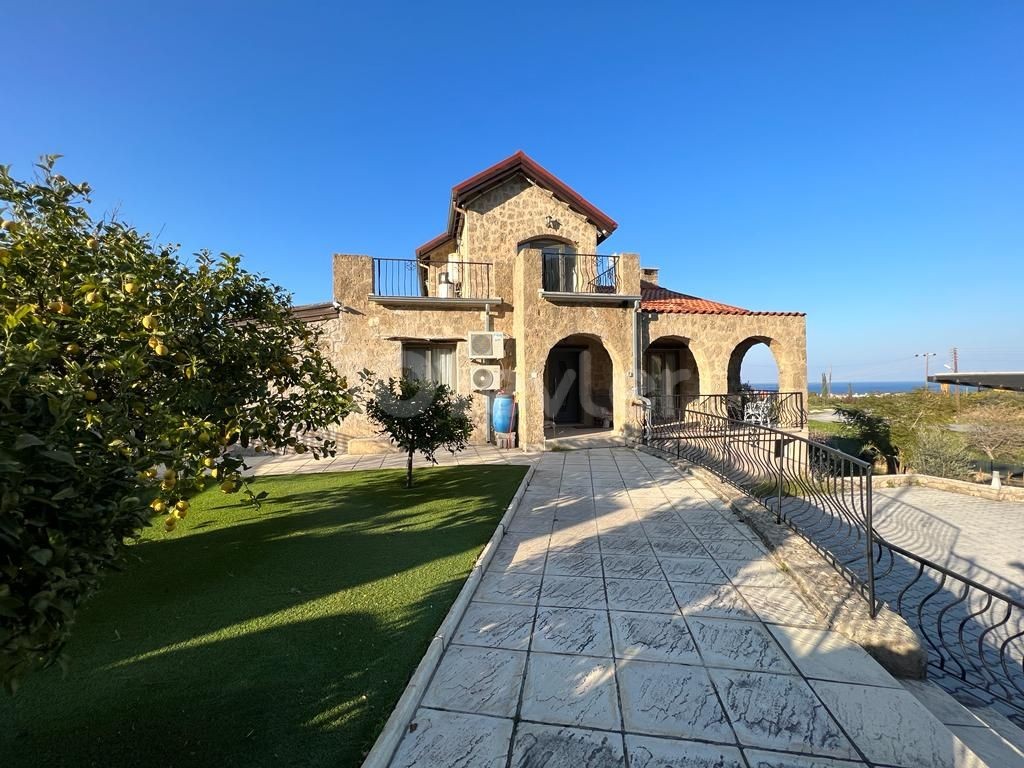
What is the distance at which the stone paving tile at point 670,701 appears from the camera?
2.19 meters

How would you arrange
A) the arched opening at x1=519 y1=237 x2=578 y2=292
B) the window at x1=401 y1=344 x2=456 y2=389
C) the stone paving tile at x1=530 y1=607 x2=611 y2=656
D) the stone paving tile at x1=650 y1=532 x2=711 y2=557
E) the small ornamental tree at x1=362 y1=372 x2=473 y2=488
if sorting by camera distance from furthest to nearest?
the arched opening at x1=519 y1=237 x2=578 y2=292 < the window at x1=401 y1=344 x2=456 y2=389 < the small ornamental tree at x1=362 y1=372 x2=473 y2=488 < the stone paving tile at x1=650 y1=532 x2=711 y2=557 < the stone paving tile at x1=530 y1=607 x2=611 y2=656

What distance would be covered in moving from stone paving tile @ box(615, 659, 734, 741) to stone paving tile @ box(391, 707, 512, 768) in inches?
27.0

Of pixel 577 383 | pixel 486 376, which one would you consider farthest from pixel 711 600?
pixel 577 383

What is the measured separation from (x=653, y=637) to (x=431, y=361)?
31.2 ft

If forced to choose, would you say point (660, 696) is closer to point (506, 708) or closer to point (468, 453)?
point (506, 708)

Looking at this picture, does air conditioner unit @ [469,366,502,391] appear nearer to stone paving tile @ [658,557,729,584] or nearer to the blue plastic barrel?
the blue plastic barrel

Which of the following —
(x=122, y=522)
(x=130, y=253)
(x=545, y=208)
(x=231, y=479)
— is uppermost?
(x=545, y=208)

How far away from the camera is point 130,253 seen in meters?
3.30

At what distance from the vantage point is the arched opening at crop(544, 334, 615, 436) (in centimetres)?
1441

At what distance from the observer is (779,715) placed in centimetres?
228

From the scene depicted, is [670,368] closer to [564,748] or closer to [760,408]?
[760,408]

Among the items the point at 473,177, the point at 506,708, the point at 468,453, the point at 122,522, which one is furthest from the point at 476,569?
the point at 473,177

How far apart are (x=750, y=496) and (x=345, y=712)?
574 cm

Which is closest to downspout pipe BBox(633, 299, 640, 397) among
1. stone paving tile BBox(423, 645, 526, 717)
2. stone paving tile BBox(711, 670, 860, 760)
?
stone paving tile BBox(711, 670, 860, 760)
